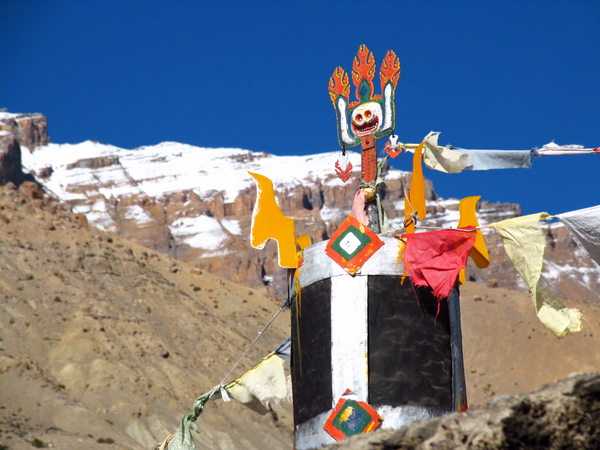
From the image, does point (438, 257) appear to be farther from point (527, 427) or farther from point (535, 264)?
point (527, 427)

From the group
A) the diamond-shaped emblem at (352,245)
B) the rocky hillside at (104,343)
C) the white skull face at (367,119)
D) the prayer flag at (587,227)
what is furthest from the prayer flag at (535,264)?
the rocky hillside at (104,343)

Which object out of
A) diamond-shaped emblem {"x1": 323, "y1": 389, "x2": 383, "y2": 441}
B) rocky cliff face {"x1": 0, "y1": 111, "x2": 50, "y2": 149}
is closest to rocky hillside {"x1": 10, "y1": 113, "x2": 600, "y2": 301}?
rocky cliff face {"x1": 0, "y1": 111, "x2": 50, "y2": 149}

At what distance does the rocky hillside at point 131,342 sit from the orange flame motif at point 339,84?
55.5 ft

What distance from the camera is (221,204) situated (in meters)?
134

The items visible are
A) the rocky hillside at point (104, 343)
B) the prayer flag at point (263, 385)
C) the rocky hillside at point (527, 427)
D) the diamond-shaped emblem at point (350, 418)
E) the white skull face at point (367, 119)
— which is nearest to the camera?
the rocky hillside at point (527, 427)

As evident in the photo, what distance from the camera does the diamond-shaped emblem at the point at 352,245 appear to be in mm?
8992

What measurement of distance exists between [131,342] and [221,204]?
3924 inches

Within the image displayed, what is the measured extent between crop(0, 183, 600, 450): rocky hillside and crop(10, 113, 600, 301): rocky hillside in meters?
50.6

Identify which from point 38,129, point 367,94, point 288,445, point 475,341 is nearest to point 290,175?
point 38,129

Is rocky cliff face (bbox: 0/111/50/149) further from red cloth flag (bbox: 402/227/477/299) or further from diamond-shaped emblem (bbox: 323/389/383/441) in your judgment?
diamond-shaped emblem (bbox: 323/389/383/441)

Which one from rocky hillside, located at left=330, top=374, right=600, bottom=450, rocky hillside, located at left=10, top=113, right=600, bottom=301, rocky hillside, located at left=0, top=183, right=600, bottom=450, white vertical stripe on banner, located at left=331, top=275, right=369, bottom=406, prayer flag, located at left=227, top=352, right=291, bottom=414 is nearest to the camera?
rocky hillside, located at left=330, top=374, right=600, bottom=450

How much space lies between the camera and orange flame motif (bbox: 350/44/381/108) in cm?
1045

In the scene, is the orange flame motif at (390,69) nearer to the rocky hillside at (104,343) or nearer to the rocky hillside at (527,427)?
the rocky hillside at (527,427)

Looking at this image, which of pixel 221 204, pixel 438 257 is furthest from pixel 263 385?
pixel 221 204
